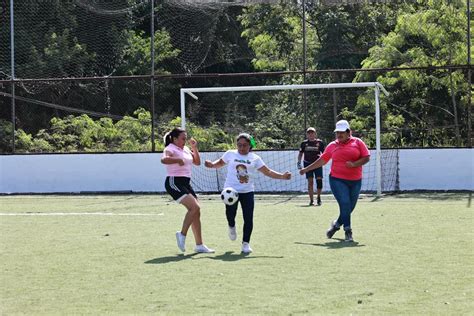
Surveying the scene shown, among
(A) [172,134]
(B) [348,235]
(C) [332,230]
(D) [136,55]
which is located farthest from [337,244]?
(D) [136,55]

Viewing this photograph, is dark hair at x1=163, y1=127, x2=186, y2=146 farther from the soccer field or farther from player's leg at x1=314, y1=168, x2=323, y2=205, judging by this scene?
player's leg at x1=314, y1=168, x2=323, y2=205

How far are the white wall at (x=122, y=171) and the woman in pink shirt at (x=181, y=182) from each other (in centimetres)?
1273

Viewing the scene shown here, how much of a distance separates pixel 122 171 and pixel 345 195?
1323cm

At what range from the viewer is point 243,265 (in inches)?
416

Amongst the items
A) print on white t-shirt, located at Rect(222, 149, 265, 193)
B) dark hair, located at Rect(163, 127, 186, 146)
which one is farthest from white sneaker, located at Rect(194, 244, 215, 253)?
dark hair, located at Rect(163, 127, 186, 146)

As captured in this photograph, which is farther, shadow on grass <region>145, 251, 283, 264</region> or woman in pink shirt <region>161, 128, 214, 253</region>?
woman in pink shirt <region>161, 128, 214, 253</region>

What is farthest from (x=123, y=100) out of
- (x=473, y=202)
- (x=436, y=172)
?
(x=473, y=202)

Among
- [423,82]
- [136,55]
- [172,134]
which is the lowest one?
[172,134]

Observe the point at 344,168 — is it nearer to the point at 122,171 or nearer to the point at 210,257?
the point at 210,257

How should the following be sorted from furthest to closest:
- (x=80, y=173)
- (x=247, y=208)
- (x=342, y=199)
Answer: (x=80, y=173) < (x=342, y=199) < (x=247, y=208)

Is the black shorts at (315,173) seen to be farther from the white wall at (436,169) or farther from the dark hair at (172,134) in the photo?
the dark hair at (172,134)

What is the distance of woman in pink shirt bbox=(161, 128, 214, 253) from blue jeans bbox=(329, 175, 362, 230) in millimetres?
2163

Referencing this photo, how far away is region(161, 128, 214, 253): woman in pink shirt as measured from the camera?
11.9 metres

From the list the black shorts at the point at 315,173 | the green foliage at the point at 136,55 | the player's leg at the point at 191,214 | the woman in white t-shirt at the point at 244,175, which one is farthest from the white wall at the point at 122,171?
the player's leg at the point at 191,214
